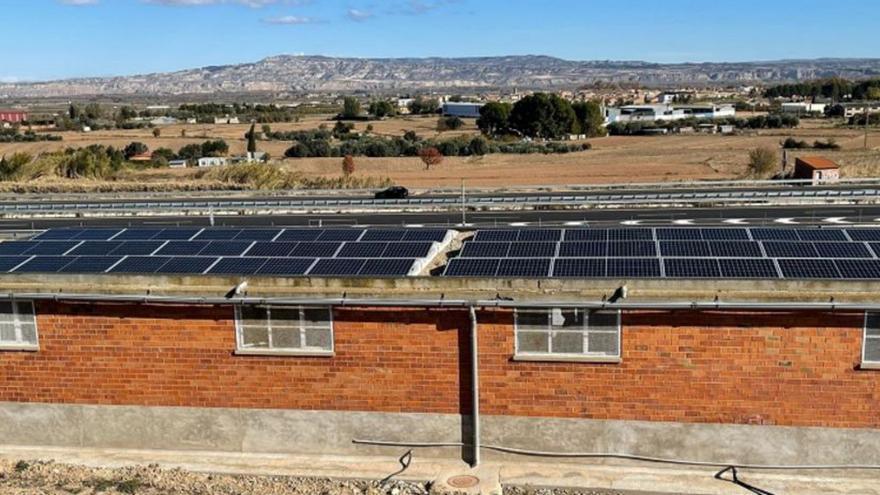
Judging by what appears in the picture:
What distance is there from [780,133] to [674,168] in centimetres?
4558

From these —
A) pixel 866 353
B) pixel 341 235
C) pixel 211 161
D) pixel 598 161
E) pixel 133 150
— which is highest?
pixel 341 235

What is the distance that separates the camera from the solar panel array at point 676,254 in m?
14.3

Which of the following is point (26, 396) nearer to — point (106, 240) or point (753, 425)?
point (106, 240)

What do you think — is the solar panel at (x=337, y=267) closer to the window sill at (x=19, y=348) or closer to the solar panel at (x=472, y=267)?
the solar panel at (x=472, y=267)

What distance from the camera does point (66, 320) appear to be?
15.7 meters

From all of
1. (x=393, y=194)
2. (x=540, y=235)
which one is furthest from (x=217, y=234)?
(x=393, y=194)

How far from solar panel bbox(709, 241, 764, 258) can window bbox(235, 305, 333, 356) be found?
23.6ft

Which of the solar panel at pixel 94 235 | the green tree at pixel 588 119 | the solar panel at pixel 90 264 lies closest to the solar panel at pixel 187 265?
the solar panel at pixel 90 264

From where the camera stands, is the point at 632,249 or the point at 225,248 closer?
the point at 632,249

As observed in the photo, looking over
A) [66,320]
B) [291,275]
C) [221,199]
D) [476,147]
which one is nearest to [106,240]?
[66,320]

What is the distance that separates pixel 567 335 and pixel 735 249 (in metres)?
3.82

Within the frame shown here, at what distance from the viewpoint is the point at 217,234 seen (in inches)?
742

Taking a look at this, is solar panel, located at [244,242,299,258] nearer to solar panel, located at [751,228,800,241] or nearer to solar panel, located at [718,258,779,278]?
solar panel, located at [718,258,779,278]

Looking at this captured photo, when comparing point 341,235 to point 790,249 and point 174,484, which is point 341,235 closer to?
point 174,484
